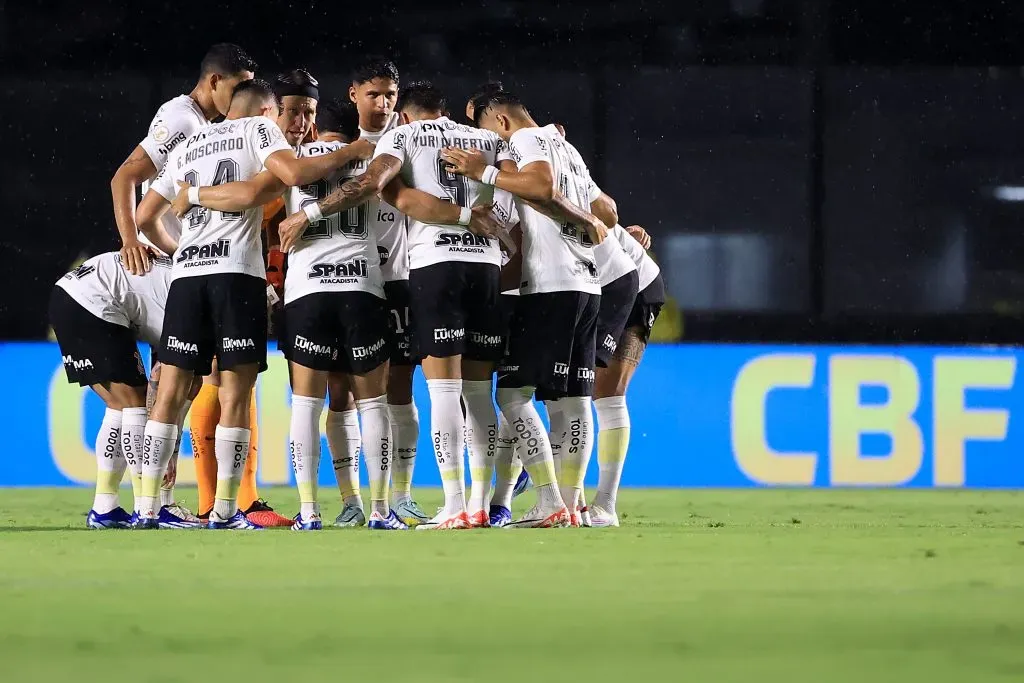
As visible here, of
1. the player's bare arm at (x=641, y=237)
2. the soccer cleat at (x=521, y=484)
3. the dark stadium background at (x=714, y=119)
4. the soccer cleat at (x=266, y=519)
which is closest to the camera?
the soccer cleat at (x=266, y=519)

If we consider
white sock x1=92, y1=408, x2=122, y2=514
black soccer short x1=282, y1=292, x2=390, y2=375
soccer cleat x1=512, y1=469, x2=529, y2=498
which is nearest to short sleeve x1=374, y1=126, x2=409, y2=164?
black soccer short x1=282, y1=292, x2=390, y2=375

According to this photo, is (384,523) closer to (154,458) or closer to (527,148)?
(154,458)

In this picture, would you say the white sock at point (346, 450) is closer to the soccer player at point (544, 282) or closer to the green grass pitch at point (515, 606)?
the green grass pitch at point (515, 606)

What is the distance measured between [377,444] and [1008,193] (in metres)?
10.5

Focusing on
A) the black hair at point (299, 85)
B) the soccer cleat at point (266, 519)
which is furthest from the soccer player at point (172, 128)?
the soccer cleat at point (266, 519)

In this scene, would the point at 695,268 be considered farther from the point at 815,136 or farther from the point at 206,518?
the point at 206,518

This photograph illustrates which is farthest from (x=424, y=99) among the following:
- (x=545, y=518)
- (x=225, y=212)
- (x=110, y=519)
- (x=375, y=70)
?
(x=110, y=519)

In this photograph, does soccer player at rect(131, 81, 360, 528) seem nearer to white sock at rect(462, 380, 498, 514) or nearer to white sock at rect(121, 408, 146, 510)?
white sock at rect(121, 408, 146, 510)

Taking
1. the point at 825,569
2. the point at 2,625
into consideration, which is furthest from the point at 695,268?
the point at 2,625

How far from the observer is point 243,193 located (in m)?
6.65

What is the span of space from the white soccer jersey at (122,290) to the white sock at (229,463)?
2.55 feet

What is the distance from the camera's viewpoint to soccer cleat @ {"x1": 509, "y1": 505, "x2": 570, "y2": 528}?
686cm

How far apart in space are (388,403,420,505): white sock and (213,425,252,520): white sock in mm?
743

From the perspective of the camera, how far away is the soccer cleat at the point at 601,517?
23.8 ft
